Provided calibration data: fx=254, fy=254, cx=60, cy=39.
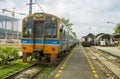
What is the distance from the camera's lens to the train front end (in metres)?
17.0

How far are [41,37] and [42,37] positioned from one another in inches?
3.8

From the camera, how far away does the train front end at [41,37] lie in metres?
17.0

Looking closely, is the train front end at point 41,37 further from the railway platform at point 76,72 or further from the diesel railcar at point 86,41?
the diesel railcar at point 86,41

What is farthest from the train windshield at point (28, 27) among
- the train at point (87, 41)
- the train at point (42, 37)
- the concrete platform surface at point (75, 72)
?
the train at point (87, 41)

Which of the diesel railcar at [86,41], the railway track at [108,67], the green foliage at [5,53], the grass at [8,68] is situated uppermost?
the diesel railcar at [86,41]

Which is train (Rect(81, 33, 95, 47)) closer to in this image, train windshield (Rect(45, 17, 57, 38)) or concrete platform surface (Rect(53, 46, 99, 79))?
concrete platform surface (Rect(53, 46, 99, 79))

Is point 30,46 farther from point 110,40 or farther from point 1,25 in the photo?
point 1,25

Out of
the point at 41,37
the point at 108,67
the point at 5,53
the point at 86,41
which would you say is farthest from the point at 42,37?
the point at 86,41

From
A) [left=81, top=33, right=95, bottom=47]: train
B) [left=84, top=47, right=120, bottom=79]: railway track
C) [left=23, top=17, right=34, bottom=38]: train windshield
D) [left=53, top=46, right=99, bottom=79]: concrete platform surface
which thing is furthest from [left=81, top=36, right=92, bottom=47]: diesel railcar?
[left=23, top=17, right=34, bottom=38]: train windshield

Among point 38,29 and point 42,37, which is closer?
point 42,37

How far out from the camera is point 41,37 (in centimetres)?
1720

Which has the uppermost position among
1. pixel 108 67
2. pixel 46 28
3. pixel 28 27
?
pixel 28 27

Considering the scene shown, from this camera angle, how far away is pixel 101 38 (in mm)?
74750

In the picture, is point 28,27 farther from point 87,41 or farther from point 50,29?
point 87,41
